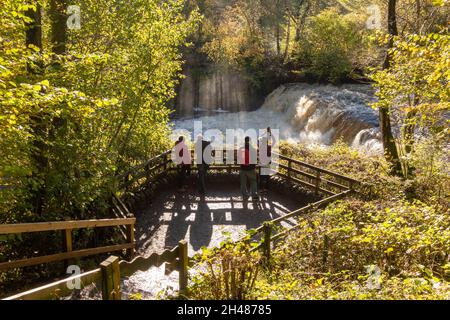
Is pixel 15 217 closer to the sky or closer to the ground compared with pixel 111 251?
closer to the sky

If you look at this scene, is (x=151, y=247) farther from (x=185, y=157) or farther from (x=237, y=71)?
(x=237, y=71)

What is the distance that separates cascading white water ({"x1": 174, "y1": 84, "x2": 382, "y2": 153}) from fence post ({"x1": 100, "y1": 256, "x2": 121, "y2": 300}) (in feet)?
54.3

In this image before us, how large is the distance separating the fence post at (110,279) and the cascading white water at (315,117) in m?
16.5

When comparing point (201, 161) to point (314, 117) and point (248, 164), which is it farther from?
point (314, 117)

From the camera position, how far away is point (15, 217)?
26.1 feet

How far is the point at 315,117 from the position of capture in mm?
25422

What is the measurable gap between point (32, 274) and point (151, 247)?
3665 millimetres

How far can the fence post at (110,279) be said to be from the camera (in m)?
4.50

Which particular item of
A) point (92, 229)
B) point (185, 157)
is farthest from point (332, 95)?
point (92, 229)

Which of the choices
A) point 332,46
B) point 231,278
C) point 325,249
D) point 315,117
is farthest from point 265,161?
point 332,46

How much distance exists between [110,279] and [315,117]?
2239cm

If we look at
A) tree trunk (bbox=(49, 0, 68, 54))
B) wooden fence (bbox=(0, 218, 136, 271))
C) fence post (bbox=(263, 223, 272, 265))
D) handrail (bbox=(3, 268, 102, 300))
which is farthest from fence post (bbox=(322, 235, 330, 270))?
tree trunk (bbox=(49, 0, 68, 54))

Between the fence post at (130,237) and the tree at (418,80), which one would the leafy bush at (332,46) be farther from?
the fence post at (130,237)

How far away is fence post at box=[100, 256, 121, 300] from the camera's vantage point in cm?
450
